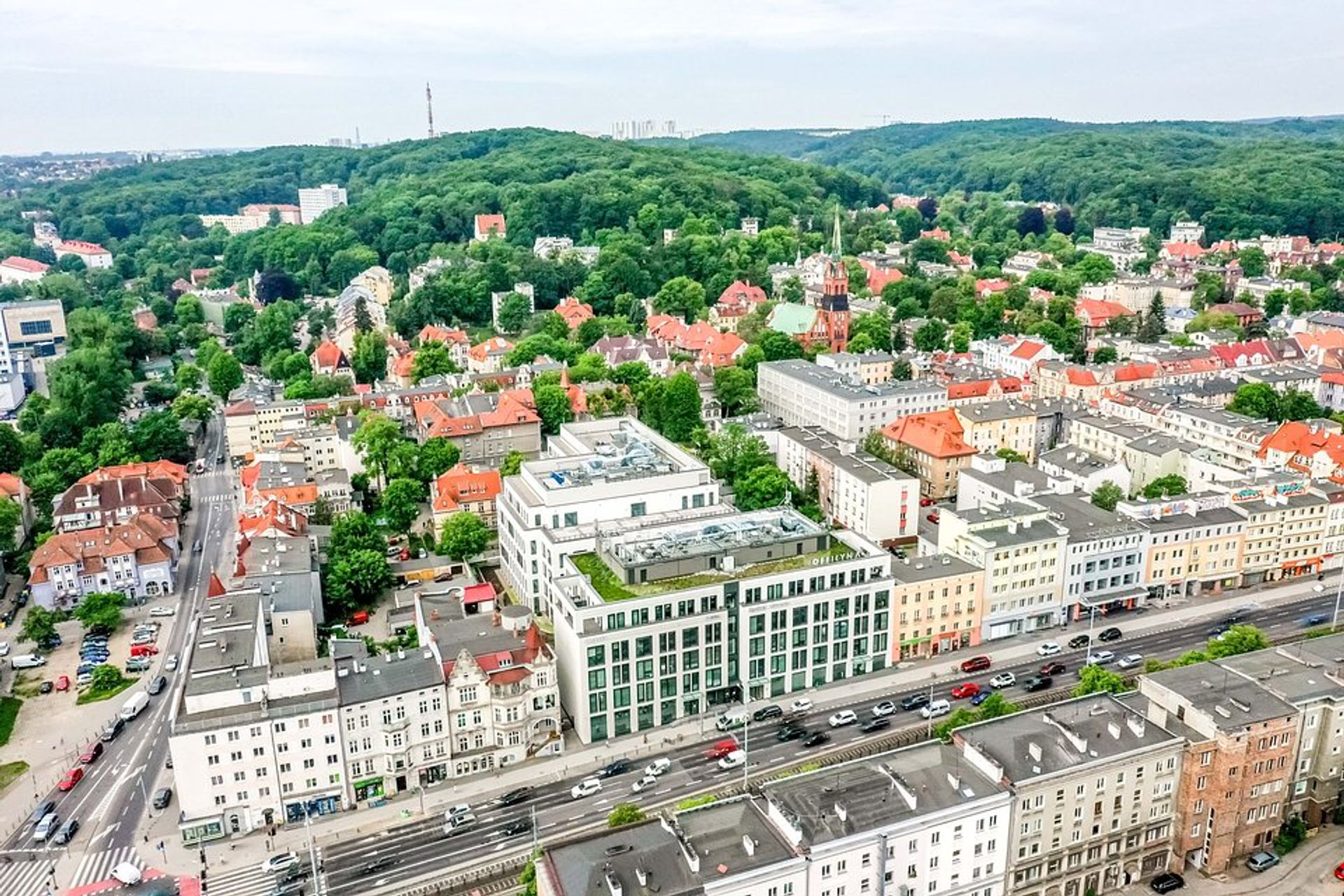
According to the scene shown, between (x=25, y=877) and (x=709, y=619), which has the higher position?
(x=709, y=619)

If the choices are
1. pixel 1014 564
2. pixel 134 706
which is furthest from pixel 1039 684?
pixel 134 706

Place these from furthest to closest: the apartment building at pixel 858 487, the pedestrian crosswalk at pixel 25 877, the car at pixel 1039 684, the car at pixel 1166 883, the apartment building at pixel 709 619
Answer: the apartment building at pixel 858 487, the car at pixel 1039 684, the apartment building at pixel 709 619, the pedestrian crosswalk at pixel 25 877, the car at pixel 1166 883

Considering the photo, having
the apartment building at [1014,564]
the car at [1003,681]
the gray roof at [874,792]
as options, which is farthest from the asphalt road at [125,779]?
the apartment building at [1014,564]

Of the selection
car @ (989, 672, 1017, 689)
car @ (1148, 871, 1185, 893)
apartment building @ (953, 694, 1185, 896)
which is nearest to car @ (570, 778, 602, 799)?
apartment building @ (953, 694, 1185, 896)

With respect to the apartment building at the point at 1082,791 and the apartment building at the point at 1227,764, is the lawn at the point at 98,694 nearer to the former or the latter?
the apartment building at the point at 1082,791

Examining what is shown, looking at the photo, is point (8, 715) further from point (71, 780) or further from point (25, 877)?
point (25, 877)

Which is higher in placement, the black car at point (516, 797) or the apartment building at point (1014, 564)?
the apartment building at point (1014, 564)
